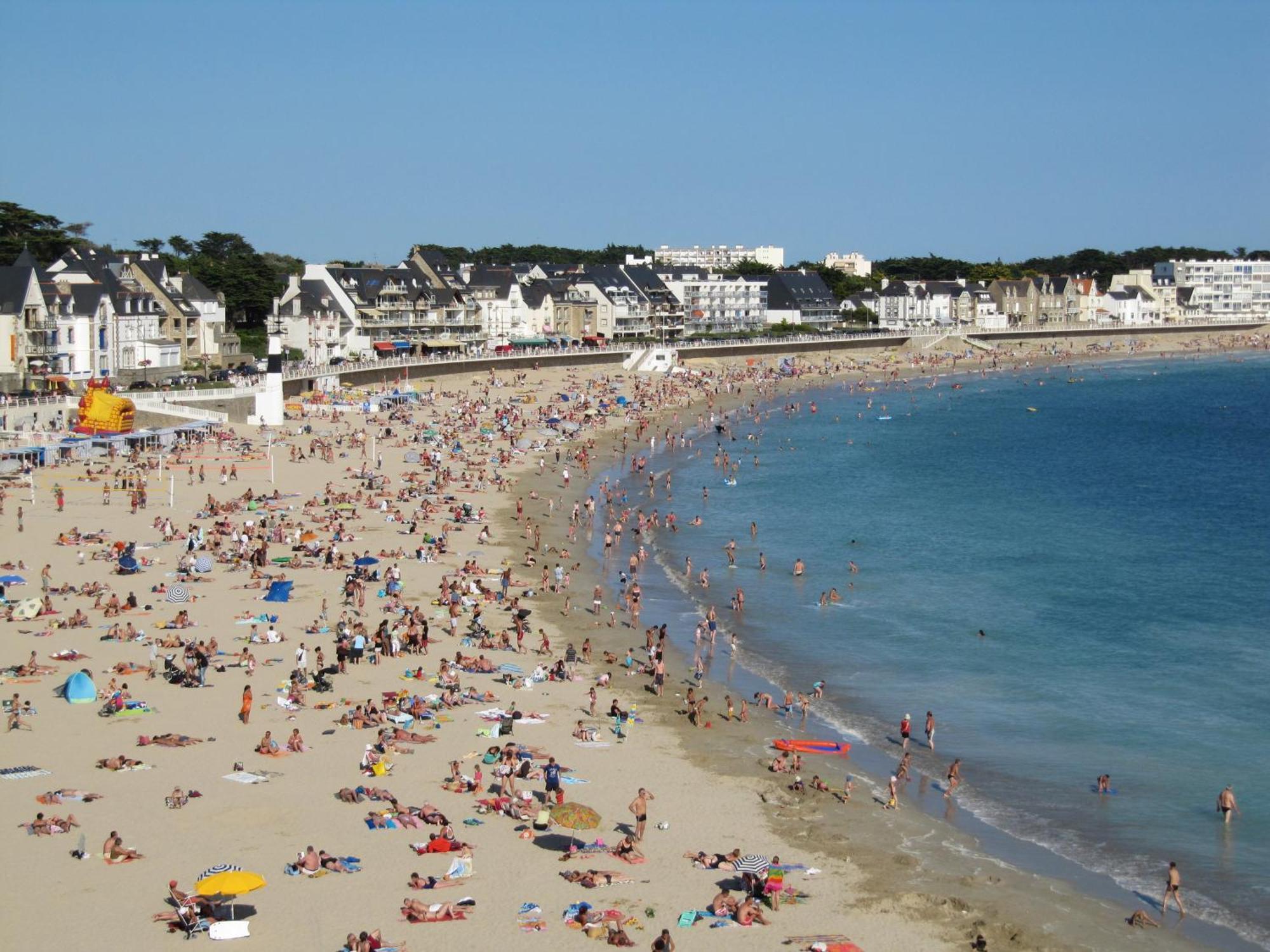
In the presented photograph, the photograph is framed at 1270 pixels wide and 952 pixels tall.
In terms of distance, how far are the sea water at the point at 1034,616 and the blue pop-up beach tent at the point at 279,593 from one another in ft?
25.4

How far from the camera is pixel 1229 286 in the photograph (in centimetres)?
17862

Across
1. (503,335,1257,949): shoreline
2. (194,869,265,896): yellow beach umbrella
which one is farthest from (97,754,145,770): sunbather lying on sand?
(503,335,1257,949): shoreline

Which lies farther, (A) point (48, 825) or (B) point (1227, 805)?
(B) point (1227, 805)

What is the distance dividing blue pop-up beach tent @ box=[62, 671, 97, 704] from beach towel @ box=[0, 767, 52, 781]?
2.84 metres

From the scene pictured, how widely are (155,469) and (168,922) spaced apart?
102 ft

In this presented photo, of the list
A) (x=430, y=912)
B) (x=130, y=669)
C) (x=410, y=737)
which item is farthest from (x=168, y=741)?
(x=430, y=912)

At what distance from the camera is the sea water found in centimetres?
1922

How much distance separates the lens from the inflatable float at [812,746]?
2102 cm

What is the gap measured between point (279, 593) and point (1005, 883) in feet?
54.2

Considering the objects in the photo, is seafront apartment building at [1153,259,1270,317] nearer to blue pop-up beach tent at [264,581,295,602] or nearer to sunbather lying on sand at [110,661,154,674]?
blue pop-up beach tent at [264,581,295,602]

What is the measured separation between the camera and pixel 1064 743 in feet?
71.7

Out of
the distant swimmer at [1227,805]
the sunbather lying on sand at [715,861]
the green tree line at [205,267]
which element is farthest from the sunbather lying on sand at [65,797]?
the green tree line at [205,267]

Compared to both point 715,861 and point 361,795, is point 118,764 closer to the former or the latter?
point 361,795

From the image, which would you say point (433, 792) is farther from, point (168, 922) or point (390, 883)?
point (168, 922)
